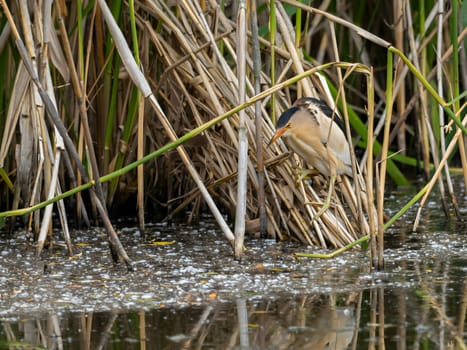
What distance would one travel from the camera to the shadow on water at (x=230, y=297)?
119 inches

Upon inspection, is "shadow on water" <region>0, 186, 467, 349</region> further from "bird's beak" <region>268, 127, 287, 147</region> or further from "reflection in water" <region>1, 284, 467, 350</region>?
"bird's beak" <region>268, 127, 287, 147</region>

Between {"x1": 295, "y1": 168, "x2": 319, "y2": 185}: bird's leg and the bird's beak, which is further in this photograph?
{"x1": 295, "y1": 168, "x2": 319, "y2": 185}: bird's leg

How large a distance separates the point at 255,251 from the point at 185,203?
819mm

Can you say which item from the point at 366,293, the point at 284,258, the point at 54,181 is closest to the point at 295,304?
the point at 366,293

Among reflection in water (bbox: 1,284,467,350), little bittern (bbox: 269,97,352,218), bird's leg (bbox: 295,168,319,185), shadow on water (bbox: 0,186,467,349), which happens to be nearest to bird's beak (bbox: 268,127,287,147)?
little bittern (bbox: 269,97,352,218)

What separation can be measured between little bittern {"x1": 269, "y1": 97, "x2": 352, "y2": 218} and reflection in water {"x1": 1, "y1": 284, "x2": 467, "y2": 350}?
101cm

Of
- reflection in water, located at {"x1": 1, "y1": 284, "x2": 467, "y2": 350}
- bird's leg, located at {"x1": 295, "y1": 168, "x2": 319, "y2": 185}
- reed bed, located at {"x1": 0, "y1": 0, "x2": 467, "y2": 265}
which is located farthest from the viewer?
bird's leg, located at {"x1": 295, "y1": 168, "x2": 319, "y2": 185}

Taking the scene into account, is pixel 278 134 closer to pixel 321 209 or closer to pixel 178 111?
pixel 321 209

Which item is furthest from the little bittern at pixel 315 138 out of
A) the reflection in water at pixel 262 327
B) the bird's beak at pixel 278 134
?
the reflection in water at pixel 262 327

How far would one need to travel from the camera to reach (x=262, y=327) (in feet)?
10.3

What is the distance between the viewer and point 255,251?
440cm

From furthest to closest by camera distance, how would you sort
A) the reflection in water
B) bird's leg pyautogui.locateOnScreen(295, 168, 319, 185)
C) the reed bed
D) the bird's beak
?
bird's leg pyautogui.locateOnScreen(295, 168, 319, 185), the bird's beak, the reed bed, the reflection in water

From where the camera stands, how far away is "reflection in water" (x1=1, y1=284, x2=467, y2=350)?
2.95 m

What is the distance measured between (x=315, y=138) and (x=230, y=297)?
1.12m
